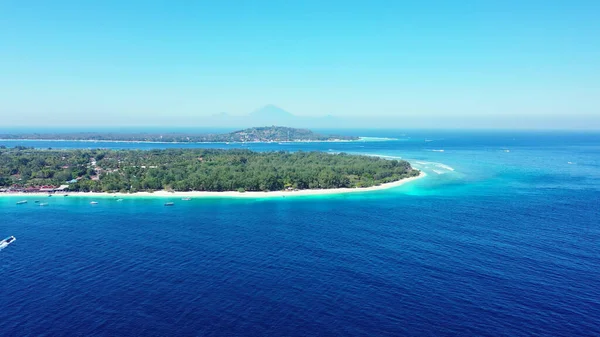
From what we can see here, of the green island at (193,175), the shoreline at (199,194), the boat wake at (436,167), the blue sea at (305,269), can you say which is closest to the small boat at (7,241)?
the blue sea at (305,269)

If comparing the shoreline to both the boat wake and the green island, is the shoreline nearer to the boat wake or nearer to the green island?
the green island

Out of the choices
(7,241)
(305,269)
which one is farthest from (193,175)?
(305,269)

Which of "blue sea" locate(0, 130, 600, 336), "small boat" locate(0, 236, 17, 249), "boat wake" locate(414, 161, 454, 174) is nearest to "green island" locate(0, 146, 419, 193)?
"boat wake" locate(414, 161, 454, 174)

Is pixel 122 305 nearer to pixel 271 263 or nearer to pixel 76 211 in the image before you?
pixel 271 263

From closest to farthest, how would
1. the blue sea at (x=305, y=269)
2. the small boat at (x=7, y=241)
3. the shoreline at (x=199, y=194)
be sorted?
the blue sea at (x=305, y=269) → the small boat at (x=7, y=241) → the shoreline at (x=199, y=194)

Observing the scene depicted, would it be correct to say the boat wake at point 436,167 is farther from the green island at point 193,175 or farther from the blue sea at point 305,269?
the blue sea at point 305,269

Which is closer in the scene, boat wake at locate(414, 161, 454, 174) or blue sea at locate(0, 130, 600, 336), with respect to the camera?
blue sea at locate(0, 130, 600, 336)

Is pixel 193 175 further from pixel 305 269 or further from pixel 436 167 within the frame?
pixel 436 167

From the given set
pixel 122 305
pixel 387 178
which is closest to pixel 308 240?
pixel 122 305
